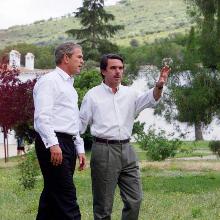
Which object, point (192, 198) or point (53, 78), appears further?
point (192, 198)

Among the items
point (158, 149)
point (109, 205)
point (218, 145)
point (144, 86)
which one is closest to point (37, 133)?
point (109, 205)

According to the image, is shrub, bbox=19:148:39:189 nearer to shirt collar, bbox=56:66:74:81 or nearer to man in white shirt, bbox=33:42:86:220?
man in white shirt, bbox=33:42:86:220

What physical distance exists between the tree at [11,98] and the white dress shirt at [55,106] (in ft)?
75.2

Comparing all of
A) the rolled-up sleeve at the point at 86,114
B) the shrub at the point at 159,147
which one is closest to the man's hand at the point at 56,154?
the rolled-up sleeve at the point at 86,114

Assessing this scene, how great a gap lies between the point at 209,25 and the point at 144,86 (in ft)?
134

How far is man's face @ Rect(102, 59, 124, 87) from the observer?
6.82m

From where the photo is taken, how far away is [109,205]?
22.4 ft

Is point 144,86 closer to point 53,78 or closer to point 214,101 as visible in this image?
point 214,101

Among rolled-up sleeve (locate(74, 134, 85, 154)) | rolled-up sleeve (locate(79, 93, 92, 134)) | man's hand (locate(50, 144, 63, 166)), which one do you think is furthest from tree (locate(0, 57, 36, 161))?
man's hand (locate(50, 144, 63, 166))

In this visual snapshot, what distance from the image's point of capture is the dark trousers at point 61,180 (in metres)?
6.29

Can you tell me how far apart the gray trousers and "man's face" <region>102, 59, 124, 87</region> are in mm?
625

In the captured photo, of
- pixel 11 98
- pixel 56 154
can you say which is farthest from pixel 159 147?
pixel 56 154

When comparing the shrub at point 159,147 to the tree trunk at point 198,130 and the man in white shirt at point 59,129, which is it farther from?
the man in white shirt at point 59,129

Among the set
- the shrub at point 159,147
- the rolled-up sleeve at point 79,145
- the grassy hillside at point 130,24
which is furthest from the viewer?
the grassy hillside at point 130,24
